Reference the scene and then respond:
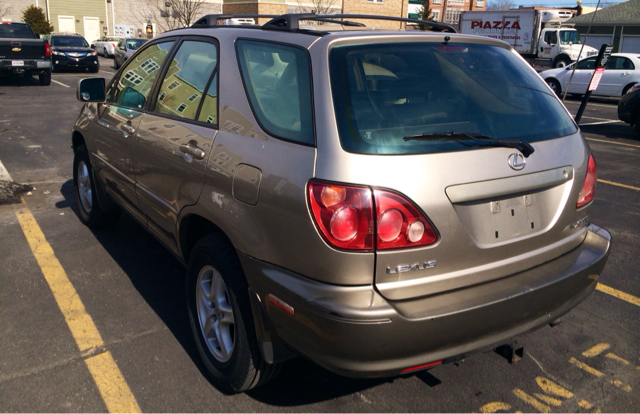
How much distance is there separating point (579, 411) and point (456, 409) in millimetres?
614

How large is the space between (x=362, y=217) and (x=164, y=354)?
1.69 metres

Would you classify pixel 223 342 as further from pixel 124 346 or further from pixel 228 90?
pixel 228 90

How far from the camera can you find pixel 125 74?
4.37m

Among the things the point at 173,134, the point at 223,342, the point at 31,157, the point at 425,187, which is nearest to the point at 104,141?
the point at 173,134

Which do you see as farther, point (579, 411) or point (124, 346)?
point (124, 346)

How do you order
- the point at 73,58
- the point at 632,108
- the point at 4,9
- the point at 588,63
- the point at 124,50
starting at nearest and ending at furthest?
the point at 632,108 → the point at 588,63 → the point at 73,58 → the point at 124,50 → the point at 4,9

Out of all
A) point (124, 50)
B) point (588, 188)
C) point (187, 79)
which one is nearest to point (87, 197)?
point (187, 79)

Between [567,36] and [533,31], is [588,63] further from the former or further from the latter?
[533,31]

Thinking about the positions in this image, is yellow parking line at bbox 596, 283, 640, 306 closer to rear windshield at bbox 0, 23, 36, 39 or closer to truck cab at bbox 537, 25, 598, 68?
rear windshield at bbox 0, 23, 36, 39

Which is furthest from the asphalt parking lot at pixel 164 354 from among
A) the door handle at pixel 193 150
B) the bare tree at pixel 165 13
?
the bare tree at pixel 165 13

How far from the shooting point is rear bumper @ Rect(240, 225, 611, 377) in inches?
85.3

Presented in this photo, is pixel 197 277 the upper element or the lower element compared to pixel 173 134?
lower

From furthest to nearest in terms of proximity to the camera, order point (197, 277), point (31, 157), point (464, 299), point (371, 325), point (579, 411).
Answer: point (31, 157) → point (197, 277) → point (579, 411) → point (464, 299) → point (371, 325)

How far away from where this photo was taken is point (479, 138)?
2.46 metres
